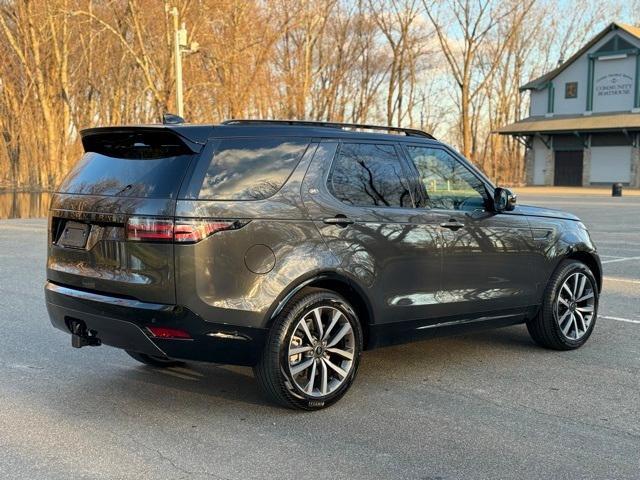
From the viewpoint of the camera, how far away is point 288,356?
4.46m

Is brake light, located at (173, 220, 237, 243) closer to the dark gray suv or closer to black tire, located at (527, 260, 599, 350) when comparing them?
the dark gray suv

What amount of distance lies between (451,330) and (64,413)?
2.88 m

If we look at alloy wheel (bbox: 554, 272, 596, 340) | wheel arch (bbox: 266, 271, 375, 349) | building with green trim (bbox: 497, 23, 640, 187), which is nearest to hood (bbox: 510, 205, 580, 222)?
alloy wheel (bbox: 554, 272, 596, 340)

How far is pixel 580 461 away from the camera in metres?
3.84

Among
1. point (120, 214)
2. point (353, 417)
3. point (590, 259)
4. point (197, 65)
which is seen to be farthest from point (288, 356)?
point (197, 65)

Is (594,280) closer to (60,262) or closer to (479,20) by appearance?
(60,262)

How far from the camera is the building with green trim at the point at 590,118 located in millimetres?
44906

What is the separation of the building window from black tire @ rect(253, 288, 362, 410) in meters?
48.3

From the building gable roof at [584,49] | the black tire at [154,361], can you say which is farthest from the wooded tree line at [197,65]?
the black tire at [154,361]

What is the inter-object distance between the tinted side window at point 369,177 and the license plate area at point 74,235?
1668 mm

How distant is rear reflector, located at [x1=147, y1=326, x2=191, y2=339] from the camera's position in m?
4.24

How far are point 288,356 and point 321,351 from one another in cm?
29

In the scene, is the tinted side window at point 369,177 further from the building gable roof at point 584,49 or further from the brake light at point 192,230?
the building gable roof at point 584,49

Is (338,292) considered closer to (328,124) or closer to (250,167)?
(250,167)
